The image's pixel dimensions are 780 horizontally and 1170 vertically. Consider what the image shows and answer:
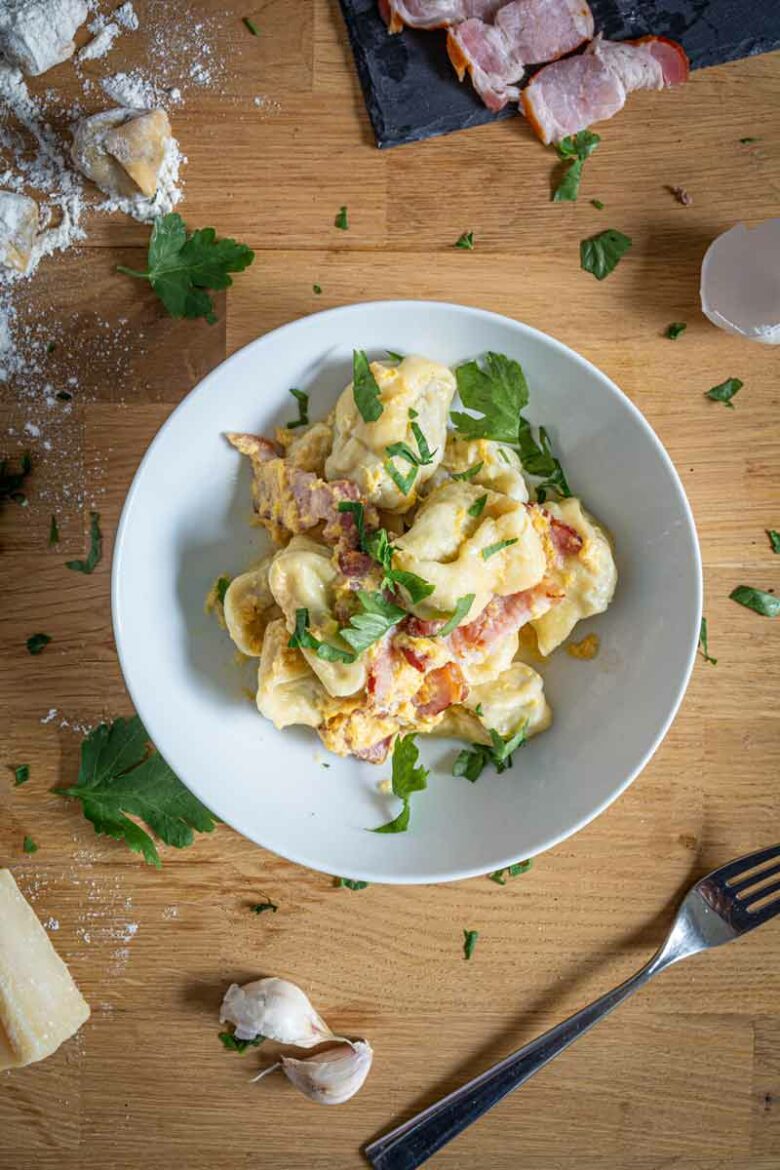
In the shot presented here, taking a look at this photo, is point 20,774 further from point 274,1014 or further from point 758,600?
point 758,600

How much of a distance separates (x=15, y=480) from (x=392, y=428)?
2.42 ft

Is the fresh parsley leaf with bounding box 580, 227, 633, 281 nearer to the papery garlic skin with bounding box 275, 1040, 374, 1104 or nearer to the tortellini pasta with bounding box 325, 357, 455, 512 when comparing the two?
the tortellini pasta with bounding box 325, 357, 455, 512

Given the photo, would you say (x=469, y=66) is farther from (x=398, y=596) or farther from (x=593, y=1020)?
(x=593, y=1020)

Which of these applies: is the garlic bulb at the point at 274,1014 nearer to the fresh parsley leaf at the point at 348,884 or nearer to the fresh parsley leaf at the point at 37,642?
the fresh parsley leaf at the point at 348,884

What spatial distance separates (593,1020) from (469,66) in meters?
1.63

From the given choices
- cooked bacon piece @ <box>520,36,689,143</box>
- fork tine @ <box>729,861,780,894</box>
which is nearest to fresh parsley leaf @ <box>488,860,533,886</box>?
fork tine @ <box>729,861,780,894</box>

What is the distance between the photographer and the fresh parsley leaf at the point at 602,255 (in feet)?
5.76

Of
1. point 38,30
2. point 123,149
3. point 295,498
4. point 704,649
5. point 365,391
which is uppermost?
point 38,30

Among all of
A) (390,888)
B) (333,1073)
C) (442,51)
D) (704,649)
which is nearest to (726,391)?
(704,649)

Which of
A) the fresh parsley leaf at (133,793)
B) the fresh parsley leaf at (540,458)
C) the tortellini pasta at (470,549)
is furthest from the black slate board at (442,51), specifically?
the fresh parsley leaf at (133,793)

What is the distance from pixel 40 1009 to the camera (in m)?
1.76

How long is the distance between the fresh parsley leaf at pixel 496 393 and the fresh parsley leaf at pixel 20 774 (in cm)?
97

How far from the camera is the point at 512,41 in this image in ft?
5.80

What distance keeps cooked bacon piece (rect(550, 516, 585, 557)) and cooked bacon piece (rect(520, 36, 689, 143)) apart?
2.34ft
